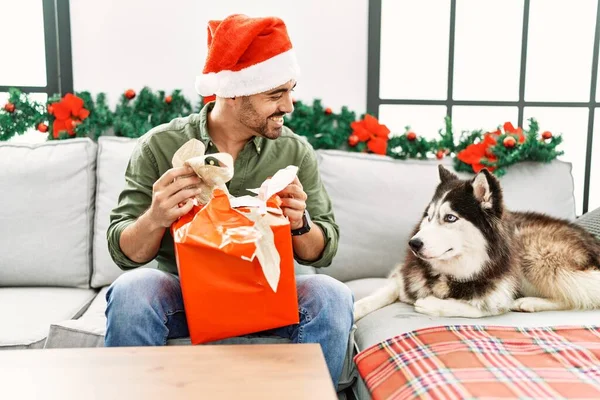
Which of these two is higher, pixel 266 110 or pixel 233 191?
pixel 266 110

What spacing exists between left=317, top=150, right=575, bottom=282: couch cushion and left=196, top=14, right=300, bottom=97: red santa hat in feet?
2.39

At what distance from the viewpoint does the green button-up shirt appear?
5.02 ft

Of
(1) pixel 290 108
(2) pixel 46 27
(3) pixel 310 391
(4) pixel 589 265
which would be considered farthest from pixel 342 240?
(2) pixel 46 27

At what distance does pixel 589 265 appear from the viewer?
5.47 ft

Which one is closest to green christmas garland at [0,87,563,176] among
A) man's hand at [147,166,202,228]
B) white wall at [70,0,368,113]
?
white wall at [70,0,368,113]

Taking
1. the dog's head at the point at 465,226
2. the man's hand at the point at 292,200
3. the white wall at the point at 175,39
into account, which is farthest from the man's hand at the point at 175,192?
the white wall at the point at 175,39

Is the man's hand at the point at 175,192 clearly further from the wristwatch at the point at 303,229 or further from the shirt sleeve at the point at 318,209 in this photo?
the shirt sleeve at the point at 318,209

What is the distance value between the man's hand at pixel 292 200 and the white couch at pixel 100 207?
1.99 ft

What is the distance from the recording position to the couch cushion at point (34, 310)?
1.48m

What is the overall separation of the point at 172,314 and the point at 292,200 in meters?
0.43

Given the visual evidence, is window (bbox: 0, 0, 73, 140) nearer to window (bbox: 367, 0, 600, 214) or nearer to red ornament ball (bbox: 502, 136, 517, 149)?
window (bbox: 367, 0, 600, 214)

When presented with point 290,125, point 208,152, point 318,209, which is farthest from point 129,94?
point 318,209

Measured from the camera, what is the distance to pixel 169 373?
1.02 m

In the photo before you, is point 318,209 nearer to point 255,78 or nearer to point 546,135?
Answer: point 255,78
